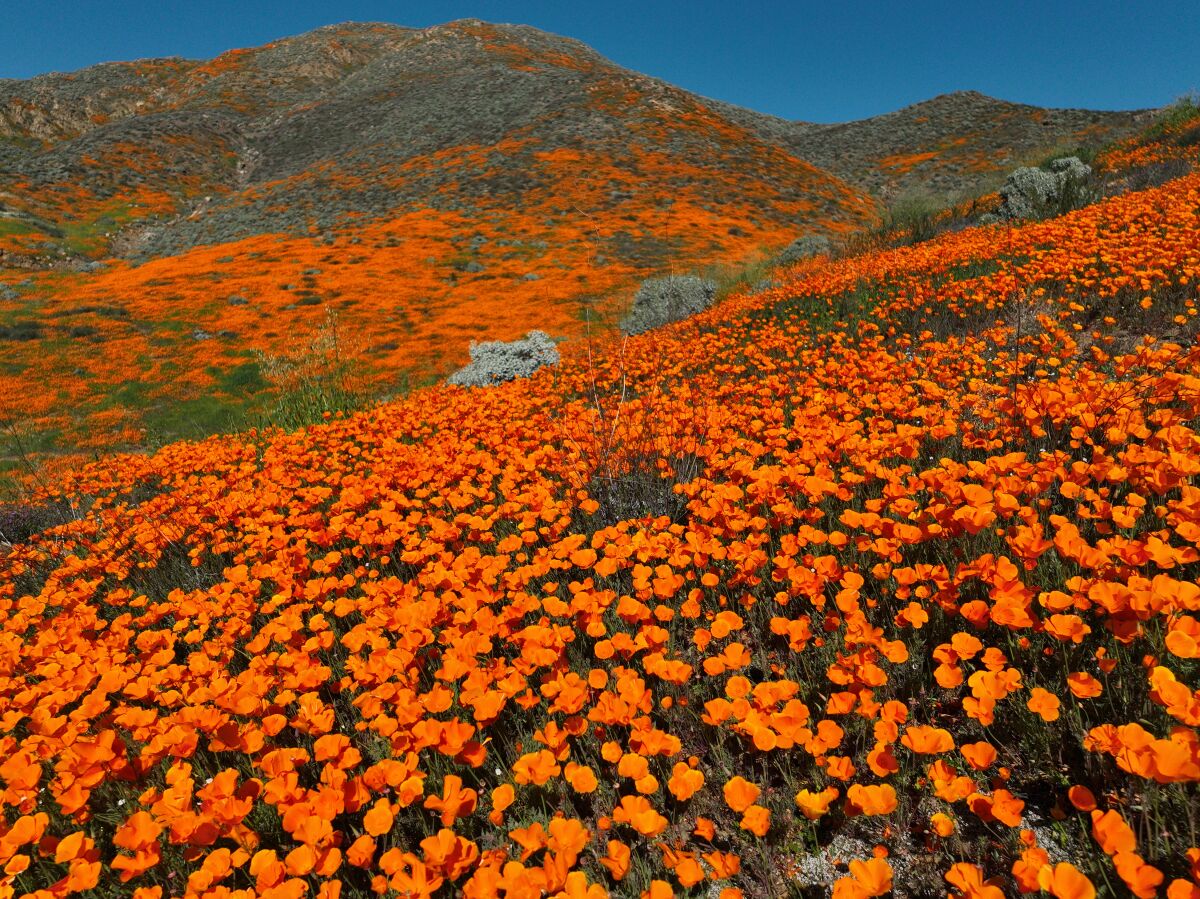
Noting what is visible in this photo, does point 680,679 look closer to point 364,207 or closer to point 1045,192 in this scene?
point 1045,192

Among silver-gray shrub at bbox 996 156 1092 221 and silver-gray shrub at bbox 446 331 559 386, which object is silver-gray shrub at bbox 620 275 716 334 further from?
silver-gray shrub at bbox 996 156 1092 221

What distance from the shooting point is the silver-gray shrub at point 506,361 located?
34.7 feet

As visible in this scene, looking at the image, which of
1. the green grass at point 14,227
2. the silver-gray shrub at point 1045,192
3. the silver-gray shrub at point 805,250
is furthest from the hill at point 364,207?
the silver-gray shrub at point 1045,192

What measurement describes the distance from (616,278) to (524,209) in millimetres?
12125

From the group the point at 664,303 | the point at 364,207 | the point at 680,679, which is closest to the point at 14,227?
the point at 364,207

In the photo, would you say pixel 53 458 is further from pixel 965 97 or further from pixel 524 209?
pixel 965 97

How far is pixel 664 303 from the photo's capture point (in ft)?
48.6

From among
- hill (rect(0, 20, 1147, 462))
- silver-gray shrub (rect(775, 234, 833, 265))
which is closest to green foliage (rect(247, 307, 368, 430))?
hill (rect(0, 20, 1147, 462))

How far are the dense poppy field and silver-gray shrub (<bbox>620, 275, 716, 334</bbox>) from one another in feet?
33.3

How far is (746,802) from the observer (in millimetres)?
1650

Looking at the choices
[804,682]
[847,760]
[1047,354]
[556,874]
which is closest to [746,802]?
[847,760]

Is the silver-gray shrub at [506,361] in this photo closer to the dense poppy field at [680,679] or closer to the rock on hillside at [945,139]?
the dense poppy field at [680,679]

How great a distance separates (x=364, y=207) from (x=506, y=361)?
28.7 metres

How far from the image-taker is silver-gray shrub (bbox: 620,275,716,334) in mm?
14727
